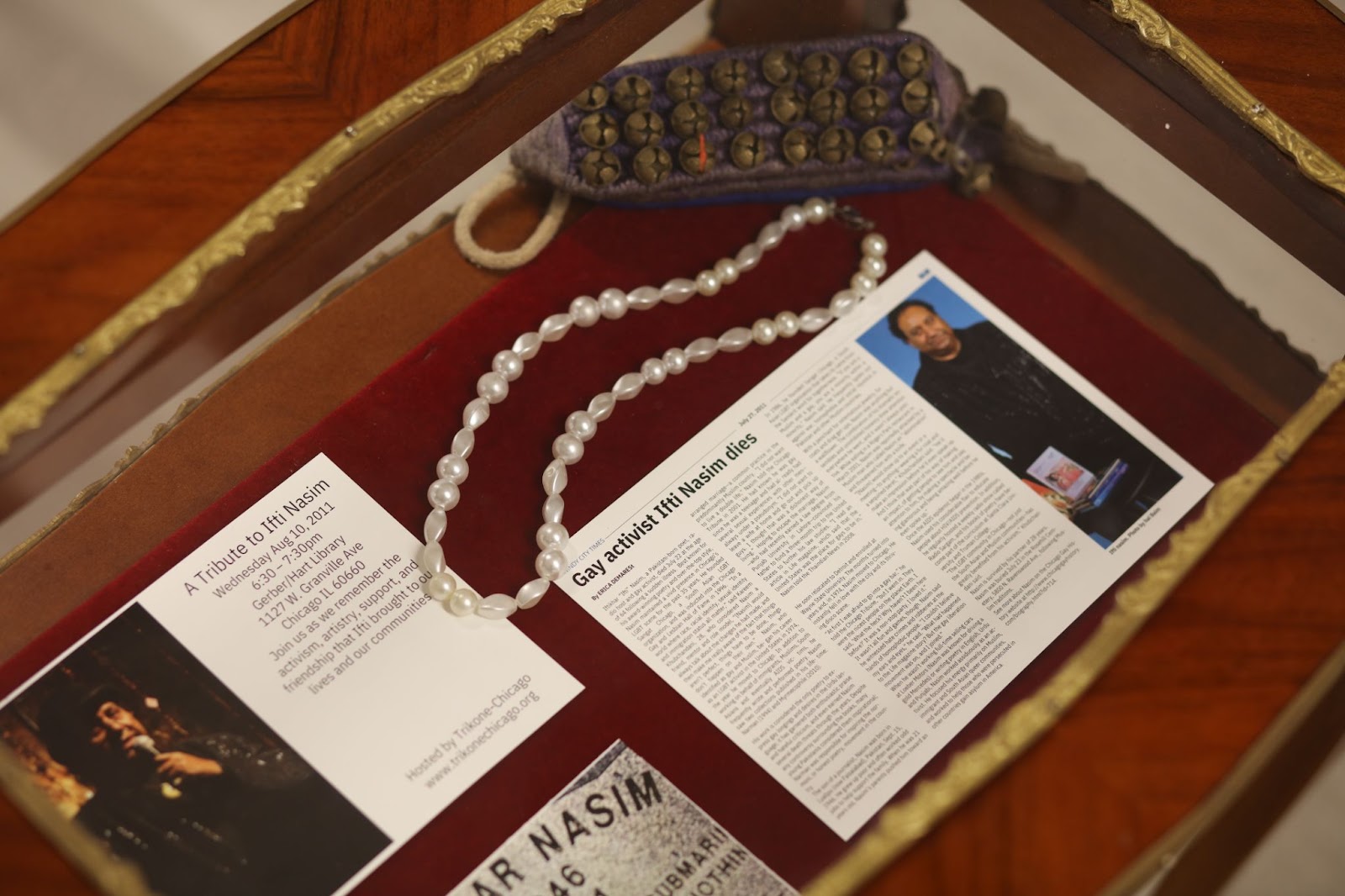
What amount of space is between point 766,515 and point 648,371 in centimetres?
16

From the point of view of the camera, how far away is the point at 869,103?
39.0 inches

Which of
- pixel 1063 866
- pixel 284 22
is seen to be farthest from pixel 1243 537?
pixel 284 22

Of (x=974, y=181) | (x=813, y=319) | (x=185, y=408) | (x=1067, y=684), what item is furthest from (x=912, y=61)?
(x=185, y=408)

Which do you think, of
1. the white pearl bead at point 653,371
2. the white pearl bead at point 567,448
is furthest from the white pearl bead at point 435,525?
the white pearl bead at point 653,371

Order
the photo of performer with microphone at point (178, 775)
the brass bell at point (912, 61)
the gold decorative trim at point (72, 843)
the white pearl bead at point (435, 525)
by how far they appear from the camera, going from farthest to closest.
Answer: the brass bell at point (912, 61) → the white pearl bead at point (435, 525) → the photo of performer with microphone at point (178, 775) → the gold decorative trim at point (72, 843)

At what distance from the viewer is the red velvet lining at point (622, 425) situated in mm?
847

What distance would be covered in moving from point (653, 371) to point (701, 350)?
5 cm

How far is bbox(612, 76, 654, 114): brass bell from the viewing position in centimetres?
96

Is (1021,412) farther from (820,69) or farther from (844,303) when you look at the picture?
(820,69)

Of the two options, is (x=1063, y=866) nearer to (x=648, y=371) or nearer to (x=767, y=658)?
(x=767, y=658)

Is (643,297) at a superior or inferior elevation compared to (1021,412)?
superior

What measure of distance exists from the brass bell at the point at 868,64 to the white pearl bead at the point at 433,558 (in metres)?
0.52

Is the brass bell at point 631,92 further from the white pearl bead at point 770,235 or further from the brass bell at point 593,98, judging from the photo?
the white pearl bead at point 770,235

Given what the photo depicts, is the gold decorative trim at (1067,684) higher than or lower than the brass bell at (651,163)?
lower
